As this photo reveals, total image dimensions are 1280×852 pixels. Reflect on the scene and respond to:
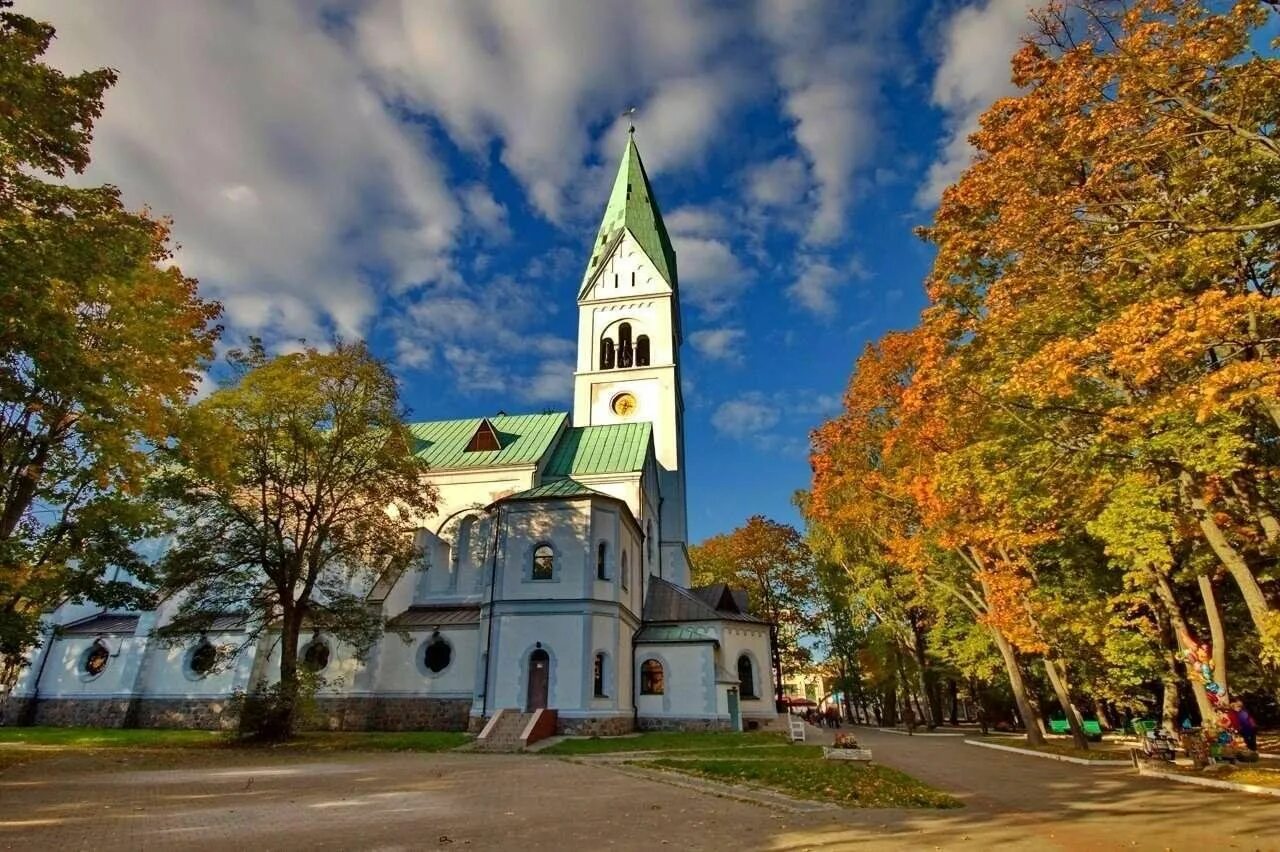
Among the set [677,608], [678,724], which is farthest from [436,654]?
[677,608]

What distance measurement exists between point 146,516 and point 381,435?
23.7ft

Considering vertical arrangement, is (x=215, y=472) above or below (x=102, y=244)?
below

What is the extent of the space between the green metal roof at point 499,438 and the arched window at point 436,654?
829cm

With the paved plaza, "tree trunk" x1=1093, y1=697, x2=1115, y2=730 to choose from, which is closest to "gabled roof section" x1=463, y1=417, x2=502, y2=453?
the paved plaza

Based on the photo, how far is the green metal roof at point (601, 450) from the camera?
105ft

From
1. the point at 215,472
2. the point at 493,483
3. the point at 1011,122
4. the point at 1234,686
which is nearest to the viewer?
the point at 1011,122

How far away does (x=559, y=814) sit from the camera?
8.84m

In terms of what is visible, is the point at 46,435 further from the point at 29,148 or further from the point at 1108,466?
the point at 1108,466

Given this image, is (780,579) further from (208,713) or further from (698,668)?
(208,713)

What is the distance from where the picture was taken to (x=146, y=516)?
54.5 feet

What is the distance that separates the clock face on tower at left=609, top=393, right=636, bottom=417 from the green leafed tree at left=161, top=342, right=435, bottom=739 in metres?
18.2

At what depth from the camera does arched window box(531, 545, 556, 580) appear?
2539 cm

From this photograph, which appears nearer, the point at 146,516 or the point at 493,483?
the point at 146,516

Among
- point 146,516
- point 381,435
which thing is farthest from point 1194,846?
point 381,435
